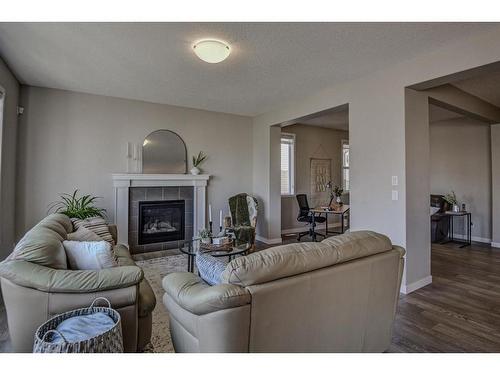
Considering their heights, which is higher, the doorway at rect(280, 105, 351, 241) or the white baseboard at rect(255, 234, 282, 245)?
the doorway at rect(280, 105, 351, 241)

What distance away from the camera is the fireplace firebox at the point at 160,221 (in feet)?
16.6

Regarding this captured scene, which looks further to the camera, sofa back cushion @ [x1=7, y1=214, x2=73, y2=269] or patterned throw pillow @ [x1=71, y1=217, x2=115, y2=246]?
patterned throw pillow @ [x1=71, y1=217, x2=115, y2=246]

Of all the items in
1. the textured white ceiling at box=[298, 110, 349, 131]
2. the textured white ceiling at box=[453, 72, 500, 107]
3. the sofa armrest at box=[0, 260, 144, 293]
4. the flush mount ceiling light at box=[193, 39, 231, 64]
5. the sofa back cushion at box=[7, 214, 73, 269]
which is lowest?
the sofa armrest at box=[0, 260, 144, 293]

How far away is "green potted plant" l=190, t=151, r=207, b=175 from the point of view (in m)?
5.43

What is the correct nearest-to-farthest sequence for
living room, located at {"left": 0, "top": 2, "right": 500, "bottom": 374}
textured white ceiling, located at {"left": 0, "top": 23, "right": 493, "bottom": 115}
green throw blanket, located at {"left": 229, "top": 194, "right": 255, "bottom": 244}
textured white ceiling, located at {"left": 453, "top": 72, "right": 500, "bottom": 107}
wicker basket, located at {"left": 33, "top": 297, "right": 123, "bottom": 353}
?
wicker basket, located at {"left": 33, "top": 297, "right": 123, "bottom": 353} < living room, located at {"left": 0, "top": 2, "right": 500, "bottom": 374} < textured white ceiling, located at {"left": 0, "top": 23, "right": 493, "bottom": 115} < textured white ceiling, located at {"left": 453, "top": 72, "right": 500, "bottom": 107} < green throw blanket, located at {"left": 229, "top": 194, "right": 255, "bottom": 244}

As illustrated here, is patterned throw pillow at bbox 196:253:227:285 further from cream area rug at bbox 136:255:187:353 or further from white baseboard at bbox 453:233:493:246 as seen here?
white baseboard at bbox 453:233:493:246

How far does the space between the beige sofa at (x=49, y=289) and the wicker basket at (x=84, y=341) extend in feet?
0.19

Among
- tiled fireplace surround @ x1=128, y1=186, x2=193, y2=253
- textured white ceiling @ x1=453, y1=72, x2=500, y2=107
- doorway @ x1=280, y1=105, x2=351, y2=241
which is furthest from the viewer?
doorway @ x1=280, y1=105, x2=351, y2=241

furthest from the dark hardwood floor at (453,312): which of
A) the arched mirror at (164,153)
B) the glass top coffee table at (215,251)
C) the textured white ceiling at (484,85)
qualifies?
the arched mirror at (164,153)

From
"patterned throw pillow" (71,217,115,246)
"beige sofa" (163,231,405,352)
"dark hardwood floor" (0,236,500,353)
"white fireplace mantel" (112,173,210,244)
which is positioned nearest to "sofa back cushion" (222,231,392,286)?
"beige sofa" (163,231,405,352)

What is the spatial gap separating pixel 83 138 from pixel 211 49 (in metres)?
3.04

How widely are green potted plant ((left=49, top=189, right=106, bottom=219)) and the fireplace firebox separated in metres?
0.69

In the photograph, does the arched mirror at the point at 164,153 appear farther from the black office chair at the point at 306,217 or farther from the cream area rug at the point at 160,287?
the black office chair at the point at 306,217

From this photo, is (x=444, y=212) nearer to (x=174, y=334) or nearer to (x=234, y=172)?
(x=234, y=172)
